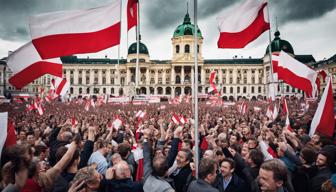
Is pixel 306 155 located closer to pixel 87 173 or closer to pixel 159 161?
pixel 159 161

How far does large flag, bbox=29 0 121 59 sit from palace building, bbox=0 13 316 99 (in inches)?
2725

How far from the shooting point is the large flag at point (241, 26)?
637 centimetres

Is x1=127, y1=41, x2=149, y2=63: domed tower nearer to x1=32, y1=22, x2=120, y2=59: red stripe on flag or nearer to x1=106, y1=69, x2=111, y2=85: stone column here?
x1=106, y1=69, x2=111, y2=85: stone column

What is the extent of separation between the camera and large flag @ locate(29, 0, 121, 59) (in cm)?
502

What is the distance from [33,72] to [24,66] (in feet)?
0.83

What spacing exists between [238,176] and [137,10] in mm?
4355

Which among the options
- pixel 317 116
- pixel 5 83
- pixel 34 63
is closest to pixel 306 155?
pixel 317 116

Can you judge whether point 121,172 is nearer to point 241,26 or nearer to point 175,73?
point 241,26

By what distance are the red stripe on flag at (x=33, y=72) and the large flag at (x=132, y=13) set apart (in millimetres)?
2437

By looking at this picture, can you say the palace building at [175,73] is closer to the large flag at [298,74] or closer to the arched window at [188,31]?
the arched window at [188,31]

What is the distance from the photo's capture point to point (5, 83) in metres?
69.2

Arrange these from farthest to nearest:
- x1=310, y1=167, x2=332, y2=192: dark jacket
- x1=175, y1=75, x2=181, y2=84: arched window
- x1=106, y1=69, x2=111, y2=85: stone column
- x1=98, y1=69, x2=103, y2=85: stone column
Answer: x1=98, y1=69, x2=103, y2=85: stone column → x1=106, y1=69, x2=111, y2=85: stone column → x1=175, y1=75, x2=181, y2=84: arched window → x1=310, y1=167, x2=332, y2=192: dark jacket

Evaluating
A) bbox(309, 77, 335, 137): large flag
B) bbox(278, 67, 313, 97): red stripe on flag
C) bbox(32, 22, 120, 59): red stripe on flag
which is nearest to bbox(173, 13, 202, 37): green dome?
bbox(278, 67, 313, 97): red stripe on flag

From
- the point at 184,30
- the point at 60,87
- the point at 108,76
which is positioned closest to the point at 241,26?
the point at 60,87
